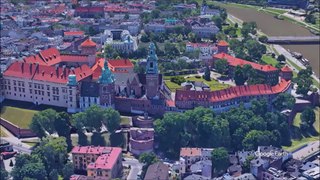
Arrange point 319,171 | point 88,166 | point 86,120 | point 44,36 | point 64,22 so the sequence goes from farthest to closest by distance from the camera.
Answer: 1. point 64,22
2. point 44,36
3. point 86,120
4. point 319,171
5. point 88,166

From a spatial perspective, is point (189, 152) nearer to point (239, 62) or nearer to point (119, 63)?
point (119, 63)

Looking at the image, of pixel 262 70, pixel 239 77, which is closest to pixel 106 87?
pixel 239 77

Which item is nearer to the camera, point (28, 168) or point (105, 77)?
point (28, 168)

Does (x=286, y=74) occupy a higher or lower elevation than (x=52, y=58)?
lower

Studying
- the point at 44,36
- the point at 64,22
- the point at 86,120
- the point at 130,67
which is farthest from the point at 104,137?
the point at 64,22

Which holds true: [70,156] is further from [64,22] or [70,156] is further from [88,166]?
[64,22]

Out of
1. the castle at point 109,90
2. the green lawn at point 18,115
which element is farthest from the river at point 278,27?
the green lawn at point 18,115
